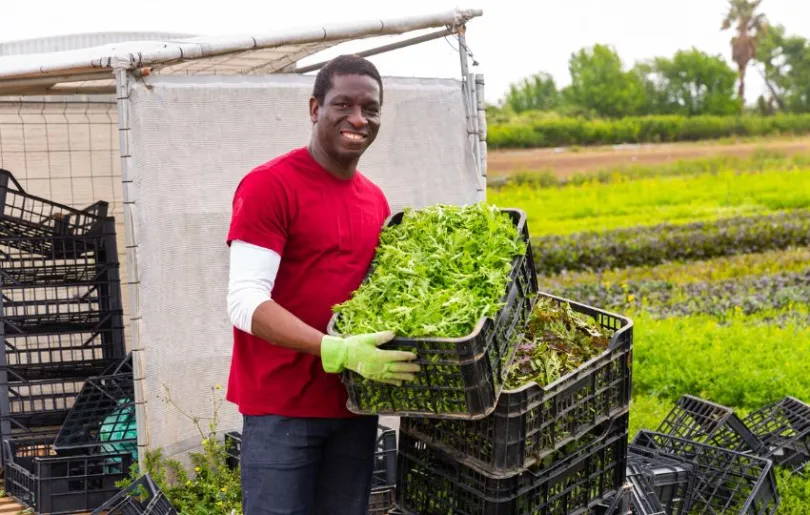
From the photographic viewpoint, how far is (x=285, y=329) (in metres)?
2.69

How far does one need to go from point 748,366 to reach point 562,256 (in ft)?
22.3

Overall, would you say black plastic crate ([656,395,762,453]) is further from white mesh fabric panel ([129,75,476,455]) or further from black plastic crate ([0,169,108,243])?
black plastic crate ([0,169,108,243])

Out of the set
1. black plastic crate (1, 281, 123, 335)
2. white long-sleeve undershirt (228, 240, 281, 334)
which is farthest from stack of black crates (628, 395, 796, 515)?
black plastic crate (1, 281, 123, 335)

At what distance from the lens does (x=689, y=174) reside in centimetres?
2817

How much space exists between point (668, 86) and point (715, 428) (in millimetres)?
45163

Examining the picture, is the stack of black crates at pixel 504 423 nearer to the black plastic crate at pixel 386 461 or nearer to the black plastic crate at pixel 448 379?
the black plastic crate at pixel 448 379

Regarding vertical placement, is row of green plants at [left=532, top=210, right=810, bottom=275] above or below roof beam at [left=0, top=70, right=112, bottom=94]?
below

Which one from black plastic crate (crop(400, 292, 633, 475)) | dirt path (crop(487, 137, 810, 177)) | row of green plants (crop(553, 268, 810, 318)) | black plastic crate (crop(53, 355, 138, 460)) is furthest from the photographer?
dirt path (crop(487, 137, 810, 177))

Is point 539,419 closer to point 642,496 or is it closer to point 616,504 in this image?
point 616,504

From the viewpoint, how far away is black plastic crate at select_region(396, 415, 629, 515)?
2.89 metres

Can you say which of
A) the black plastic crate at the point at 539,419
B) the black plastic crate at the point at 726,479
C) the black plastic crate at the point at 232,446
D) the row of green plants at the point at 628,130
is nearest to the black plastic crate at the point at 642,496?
the black plastic crate at the point at 726,479

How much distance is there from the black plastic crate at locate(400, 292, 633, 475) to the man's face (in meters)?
0.86

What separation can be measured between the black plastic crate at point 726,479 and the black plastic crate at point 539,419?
1348 mm

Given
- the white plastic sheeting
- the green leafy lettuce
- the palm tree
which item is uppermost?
the palm tree
